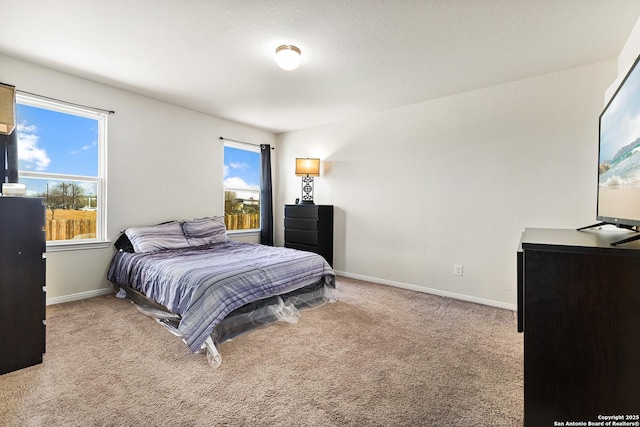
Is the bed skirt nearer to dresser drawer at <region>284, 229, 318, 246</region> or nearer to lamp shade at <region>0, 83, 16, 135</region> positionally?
dresser drawer at <region>284, 229, 318, 246</region>

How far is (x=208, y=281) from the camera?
7.45ft

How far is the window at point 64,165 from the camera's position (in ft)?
9.68

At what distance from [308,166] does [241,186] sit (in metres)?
1.25

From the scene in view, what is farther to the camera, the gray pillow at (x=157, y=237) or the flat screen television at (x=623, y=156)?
the gray pillow at (x=157, y=237)

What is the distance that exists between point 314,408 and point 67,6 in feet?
9.88

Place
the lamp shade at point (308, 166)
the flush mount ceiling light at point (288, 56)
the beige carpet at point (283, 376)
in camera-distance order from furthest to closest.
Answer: the lamp shade at point (308, 166)
the flush mount ceiling light at point (288, 56)
the beige carpet at point (283, 376)

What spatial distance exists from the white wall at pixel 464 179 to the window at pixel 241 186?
4.09 feet

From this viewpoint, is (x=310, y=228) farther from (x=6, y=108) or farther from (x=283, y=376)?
(x=6, y=108)

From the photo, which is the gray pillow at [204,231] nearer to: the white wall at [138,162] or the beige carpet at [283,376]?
the white wall at [138,162]

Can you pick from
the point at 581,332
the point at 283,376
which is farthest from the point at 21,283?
the point at 581,332

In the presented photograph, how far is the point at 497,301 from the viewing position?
319cm

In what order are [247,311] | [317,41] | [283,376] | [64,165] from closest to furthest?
[283,376] < [317,41] < [247,311] < [64,165]

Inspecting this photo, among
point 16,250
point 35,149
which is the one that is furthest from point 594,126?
point 35,149

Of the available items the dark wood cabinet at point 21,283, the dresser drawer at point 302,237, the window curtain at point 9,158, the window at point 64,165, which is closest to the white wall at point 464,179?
the dresser drawer at point 302,237
